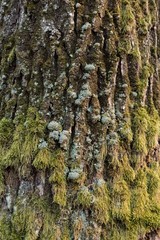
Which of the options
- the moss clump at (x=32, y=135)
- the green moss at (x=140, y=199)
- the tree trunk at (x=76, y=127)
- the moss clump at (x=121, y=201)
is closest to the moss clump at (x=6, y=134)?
the tree trunk at (x=76, y=127)

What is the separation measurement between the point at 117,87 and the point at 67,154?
22.3 inches

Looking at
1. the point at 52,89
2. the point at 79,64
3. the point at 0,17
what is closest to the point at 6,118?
the point at 52,89

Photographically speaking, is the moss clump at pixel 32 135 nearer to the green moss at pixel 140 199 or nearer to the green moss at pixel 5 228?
the green moss at pixel 5 228

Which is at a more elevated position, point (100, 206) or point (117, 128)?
point (117, 128)

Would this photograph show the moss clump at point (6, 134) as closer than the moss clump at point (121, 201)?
No

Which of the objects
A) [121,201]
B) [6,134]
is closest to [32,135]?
[6,134]

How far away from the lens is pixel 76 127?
2246mm

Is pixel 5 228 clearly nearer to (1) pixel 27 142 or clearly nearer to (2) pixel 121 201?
(1) pixel 27 142

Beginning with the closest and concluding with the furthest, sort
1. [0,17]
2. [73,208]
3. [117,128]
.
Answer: [73,208]
[117,128]
[0,17]

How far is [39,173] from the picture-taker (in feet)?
7.27

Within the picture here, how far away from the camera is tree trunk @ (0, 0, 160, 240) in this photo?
86.0 inches

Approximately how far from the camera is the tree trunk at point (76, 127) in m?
2.19

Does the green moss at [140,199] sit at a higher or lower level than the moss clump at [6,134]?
lower

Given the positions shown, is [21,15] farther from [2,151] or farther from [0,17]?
[2,151]
